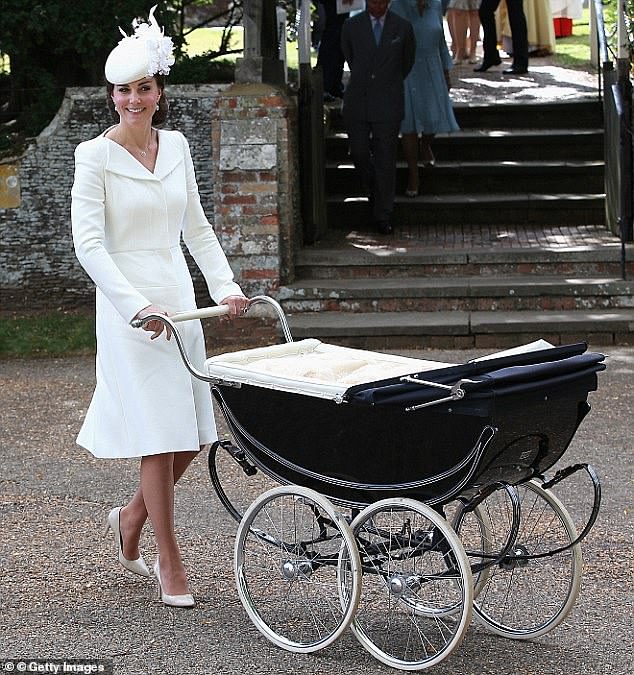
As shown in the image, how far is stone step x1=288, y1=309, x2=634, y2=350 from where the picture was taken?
920cm

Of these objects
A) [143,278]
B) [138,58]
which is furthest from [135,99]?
[143,278]

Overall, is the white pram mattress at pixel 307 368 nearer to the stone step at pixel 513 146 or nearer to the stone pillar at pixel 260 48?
the stone pillar at pixel 260 48

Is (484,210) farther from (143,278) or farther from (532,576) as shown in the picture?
(143,278)

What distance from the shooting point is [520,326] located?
9.20m

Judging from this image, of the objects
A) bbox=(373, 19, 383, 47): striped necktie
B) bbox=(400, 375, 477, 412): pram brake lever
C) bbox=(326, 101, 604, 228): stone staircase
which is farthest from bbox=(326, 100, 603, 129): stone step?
bbox=(400, 375, 477, 412): pram brake lever

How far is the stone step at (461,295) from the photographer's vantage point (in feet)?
31.4

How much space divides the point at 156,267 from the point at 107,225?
0.22m

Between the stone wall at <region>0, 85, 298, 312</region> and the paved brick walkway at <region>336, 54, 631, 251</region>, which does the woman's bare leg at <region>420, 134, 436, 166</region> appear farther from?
the stone wall at <region>0, 85, 298, 312</region>

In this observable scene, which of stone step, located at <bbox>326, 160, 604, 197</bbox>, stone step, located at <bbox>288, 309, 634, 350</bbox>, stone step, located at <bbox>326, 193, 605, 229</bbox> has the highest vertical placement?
stone step, located at <bbox>326, 160, 604, 197</bbox>

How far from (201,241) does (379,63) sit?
19.1 feet

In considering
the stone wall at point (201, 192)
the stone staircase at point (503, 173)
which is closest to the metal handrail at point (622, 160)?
the stone staircase at point (503, 173)

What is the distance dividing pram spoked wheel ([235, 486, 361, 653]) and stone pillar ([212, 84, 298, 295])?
4909mm

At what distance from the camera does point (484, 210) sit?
37.2ft

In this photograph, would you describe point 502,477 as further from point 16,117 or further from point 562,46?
point 562,46
